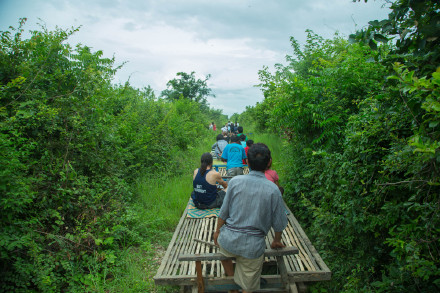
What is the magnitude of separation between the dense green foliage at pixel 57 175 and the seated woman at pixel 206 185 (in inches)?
44.2

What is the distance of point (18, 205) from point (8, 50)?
2821 millimetres

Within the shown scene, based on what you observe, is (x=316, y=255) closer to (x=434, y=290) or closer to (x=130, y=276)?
(x=434, y=290)

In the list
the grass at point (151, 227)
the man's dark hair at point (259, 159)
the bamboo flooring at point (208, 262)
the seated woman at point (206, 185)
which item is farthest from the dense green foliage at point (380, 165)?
the grass at point (151, 227)

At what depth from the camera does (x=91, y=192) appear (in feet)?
13.5

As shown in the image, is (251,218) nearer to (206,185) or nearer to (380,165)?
(380,165)

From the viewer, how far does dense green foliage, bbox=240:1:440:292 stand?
1.81 m

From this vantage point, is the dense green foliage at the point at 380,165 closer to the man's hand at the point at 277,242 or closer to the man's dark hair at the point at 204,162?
the man's hand at the point at 277,242

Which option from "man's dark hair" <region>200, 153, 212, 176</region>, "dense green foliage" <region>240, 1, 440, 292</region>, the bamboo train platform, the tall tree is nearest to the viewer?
"dense green foliage" <region>240, 1, 440, 292</region>

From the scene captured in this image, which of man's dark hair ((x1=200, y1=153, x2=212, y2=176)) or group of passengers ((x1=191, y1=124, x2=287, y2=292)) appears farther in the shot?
man's dark hair ((x1=200, y1=153, x2=212, y2=176))

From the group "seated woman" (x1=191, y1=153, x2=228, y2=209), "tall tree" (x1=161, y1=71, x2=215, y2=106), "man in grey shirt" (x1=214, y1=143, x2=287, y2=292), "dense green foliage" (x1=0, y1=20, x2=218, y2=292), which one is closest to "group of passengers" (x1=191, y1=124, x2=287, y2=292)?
"man in grey shirt" (x1=214, y1=143, x2=287, y2=292)

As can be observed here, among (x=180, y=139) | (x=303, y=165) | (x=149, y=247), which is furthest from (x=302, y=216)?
(x=180, y=139)

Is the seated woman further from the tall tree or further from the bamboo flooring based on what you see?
the tall tree

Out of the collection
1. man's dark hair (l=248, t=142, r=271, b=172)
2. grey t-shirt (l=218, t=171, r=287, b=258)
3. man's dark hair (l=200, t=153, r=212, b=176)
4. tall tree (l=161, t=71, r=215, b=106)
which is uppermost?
tall tree (l=161, t=71, r=215, b=106)

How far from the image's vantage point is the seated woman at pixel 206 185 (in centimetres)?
479
